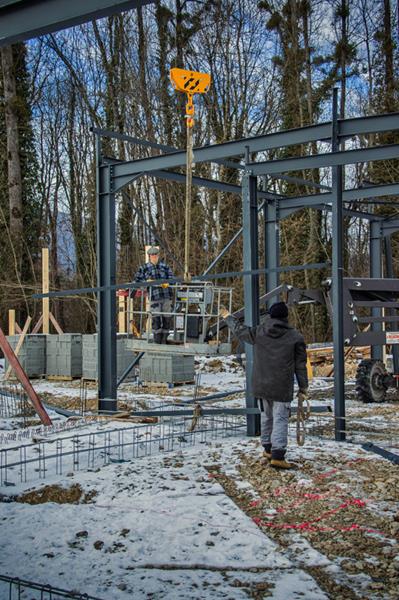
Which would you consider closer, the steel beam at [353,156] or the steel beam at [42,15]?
the steel beam at [42,15]

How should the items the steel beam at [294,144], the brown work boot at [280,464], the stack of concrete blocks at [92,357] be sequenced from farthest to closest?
1. the stack of concrete blocks at [92,357]
2. the steel beam at [294,144]
3. the brown work boot at [280,464]

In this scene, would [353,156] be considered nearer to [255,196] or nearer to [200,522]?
[255,196]

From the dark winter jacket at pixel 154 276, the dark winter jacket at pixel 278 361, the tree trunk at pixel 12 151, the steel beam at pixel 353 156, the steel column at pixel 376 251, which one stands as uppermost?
the tree trunk at pixel 12 151

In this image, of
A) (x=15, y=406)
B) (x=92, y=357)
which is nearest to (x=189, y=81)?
A: (x=15, y=406)

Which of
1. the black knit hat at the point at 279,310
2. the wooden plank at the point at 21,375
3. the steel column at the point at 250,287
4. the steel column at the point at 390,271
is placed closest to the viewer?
the black knit hat at the point at 279,310

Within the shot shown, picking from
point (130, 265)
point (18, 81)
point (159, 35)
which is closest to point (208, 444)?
point (130, 265)

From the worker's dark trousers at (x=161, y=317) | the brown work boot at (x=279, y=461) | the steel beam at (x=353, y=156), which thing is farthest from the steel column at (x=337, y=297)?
the worker's dark trousers at (x=161, y=317)

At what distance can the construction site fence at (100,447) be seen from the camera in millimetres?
8414

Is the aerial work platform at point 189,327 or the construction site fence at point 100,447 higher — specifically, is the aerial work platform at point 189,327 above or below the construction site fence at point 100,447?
above

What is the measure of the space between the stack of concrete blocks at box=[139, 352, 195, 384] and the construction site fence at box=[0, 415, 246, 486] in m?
5.95

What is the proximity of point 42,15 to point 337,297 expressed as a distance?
6.49 m

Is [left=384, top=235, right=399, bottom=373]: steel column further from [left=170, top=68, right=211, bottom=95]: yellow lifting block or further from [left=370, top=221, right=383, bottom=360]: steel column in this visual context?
[left=170, top=68, right=211, bottom=95]: yellow lifting block

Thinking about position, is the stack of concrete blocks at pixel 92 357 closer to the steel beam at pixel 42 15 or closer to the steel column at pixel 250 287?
the steel column at pixel 250 287

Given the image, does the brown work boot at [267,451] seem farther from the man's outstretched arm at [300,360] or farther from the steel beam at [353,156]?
the steel beam at [353,156]
